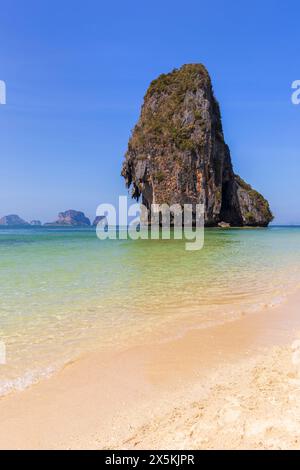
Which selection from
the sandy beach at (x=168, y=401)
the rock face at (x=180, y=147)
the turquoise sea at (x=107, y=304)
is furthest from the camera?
the rock face at (x=180, y=147)

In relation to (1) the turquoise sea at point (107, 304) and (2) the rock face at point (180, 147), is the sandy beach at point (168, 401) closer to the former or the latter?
(1) the turquoise sea at point (107, 304)

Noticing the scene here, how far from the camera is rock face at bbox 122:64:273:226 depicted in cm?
6016

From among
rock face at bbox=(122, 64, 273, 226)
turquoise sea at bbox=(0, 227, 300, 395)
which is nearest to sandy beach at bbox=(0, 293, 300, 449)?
turquoise sea at bbox=(0, 227, 300, 395)

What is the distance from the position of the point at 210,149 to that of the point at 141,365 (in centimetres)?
6160

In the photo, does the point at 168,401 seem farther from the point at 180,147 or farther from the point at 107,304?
the point at 180,147

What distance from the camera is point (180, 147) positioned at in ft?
199

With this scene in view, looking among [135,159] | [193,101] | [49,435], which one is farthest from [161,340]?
[193,101]

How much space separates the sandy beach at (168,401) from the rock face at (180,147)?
2163 inches

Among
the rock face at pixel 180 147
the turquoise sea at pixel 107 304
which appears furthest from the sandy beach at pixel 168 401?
the rock face at pixel 180 147

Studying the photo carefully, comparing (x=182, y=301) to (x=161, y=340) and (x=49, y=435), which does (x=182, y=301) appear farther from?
(x=49, y=435)

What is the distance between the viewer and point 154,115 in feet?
217

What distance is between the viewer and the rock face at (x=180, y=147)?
60156 millimetres

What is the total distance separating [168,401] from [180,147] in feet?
198

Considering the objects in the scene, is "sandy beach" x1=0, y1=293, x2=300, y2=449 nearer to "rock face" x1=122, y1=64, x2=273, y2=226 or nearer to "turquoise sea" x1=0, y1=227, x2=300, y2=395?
"turquoise sea" x1=0, y1=227, x2=300, y2=395
